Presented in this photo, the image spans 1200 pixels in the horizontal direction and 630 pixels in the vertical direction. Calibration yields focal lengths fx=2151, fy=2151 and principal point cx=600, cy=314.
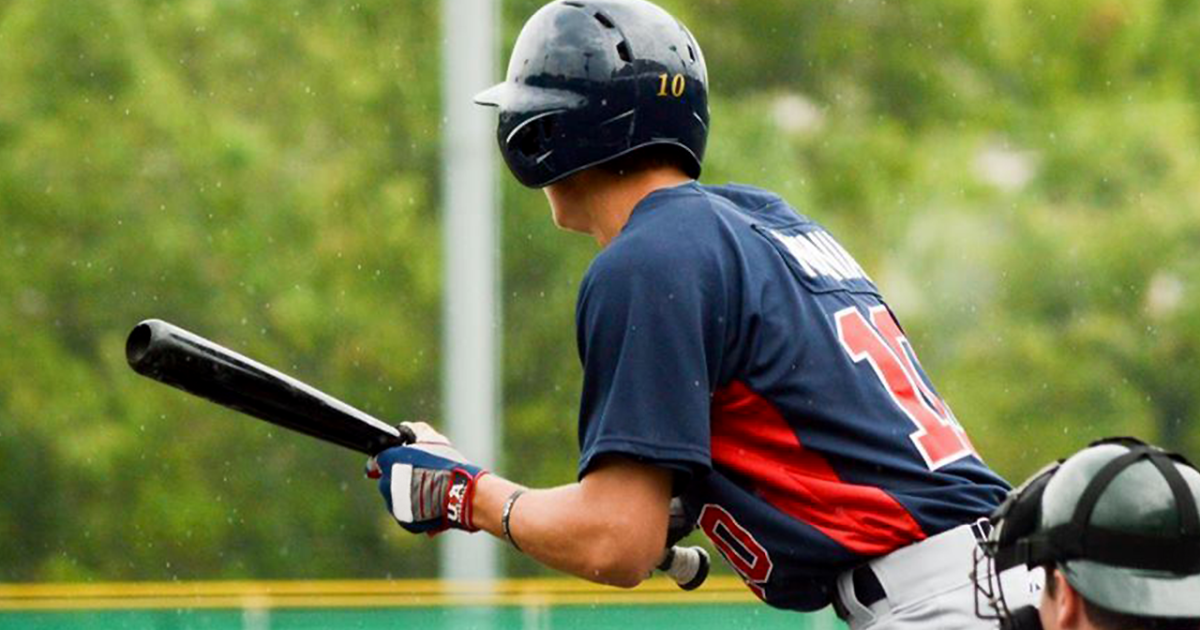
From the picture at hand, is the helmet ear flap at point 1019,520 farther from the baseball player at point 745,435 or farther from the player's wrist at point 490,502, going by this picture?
the player's wrist at point 490,502

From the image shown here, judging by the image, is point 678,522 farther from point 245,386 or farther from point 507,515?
point 245,386

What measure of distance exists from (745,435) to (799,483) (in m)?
0.14

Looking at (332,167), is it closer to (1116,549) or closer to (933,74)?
(933,74)

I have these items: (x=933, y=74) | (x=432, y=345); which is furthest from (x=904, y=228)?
(x=432, y=345)

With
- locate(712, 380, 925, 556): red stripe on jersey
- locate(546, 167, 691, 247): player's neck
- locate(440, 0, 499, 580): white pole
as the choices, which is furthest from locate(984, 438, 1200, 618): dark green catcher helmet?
locate(440, 0, 499, 580): white pole

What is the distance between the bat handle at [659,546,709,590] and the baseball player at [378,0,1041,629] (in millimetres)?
552

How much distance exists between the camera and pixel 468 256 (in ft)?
55.6

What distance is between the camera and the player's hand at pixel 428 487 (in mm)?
4461

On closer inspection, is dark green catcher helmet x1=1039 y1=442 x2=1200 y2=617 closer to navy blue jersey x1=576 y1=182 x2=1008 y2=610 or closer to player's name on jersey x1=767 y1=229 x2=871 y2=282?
navy blue jersey x1=576 y1=182 x2=1008 y2=610

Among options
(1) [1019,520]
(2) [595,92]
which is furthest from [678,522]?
(1) [1019,520]

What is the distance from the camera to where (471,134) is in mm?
17125

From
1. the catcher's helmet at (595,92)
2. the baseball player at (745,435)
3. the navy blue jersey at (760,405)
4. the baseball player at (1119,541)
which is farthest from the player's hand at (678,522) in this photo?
the baseball player at (1119,541)

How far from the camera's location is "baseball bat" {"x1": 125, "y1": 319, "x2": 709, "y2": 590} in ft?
14.5

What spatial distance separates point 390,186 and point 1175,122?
8372 mm
